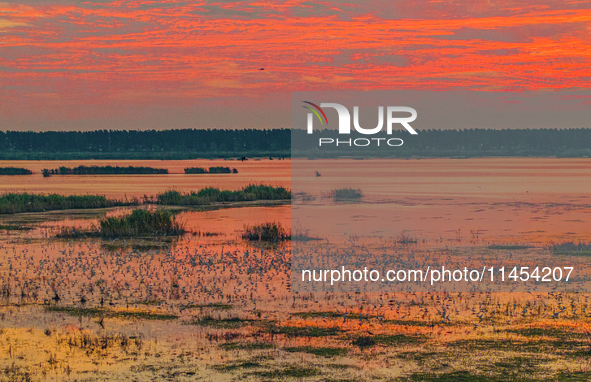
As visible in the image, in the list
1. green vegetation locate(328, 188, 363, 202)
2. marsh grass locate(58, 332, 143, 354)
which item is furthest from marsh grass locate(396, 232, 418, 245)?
green vegetation locate(328, 188, 363, 202)

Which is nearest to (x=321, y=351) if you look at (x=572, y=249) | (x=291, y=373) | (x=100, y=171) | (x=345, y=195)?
(x=291, y=373)

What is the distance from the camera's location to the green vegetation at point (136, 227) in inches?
1123

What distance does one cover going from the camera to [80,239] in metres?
27.3

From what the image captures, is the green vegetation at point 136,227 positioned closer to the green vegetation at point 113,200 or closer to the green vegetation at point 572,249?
the green vegetation at point 113,200

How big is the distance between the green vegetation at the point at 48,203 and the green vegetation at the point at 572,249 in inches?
1152

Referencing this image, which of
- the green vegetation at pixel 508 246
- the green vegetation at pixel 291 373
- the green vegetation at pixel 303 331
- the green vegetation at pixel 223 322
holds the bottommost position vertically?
the green vegetation at pixel 291 373

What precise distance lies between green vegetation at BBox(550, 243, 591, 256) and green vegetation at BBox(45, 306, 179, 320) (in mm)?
15251

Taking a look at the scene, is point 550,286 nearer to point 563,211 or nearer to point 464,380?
point 464,380

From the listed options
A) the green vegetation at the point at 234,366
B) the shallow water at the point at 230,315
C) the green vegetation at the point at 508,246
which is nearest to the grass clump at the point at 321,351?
the shallow water at the point at 230,315

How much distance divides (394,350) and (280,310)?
370cm

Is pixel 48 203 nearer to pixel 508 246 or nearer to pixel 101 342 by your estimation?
pixel 508 246

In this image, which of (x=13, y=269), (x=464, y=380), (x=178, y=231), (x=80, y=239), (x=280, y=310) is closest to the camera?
(x=464, y=380)

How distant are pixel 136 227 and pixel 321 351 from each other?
1928cm

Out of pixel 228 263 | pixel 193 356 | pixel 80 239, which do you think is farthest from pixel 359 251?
pixel 193 356
